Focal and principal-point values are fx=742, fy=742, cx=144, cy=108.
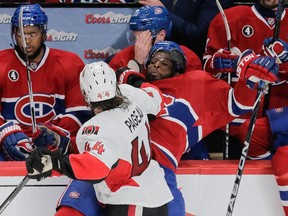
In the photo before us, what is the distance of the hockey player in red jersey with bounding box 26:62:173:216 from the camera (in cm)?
254

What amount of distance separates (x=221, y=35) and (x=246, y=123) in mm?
501

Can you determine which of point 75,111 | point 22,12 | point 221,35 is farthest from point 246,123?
point 22,12

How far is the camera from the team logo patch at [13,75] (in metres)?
3.52

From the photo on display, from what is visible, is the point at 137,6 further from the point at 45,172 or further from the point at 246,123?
the point at 45,172

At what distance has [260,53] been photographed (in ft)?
12.0

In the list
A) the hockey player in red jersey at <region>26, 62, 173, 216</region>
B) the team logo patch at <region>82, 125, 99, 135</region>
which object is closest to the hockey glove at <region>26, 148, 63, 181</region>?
the hockey player in red jersey at <region>26, 62, 173, 216</region>

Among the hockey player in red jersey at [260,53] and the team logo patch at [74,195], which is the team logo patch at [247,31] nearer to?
the hockey player in red jersey at [260,53]

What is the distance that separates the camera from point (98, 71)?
273 centimetres

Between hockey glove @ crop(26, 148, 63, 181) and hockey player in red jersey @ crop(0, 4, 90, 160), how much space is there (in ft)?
3.00

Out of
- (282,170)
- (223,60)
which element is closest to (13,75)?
(223,60)

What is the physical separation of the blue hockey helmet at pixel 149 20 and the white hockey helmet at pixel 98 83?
892 millimetres

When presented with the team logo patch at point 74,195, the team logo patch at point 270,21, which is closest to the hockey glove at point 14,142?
the team logo patch at point 74,195

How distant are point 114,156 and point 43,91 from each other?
106 cm

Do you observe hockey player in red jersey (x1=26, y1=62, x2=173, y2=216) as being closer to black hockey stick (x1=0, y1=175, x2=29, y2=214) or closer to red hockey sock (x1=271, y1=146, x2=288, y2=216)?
black hockey stick (x1=0, y1=175, x2=29, y2=214)
